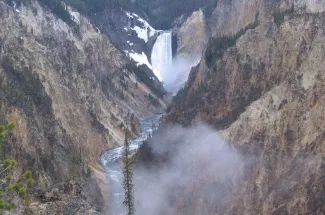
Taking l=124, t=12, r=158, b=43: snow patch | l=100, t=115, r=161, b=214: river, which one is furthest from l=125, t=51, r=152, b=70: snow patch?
l=100, t=115, r=161, b=214: river

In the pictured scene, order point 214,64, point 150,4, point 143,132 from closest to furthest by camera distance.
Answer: point 214,64 → point 143,132 → point 150,4

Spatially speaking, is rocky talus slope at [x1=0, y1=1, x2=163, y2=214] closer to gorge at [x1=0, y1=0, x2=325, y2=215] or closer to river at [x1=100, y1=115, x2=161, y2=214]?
gorge at [x1=0, y1=0, x2=325, y2=215]

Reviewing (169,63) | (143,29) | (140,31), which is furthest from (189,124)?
(143,29)

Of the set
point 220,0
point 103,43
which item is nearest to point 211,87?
point 103,43

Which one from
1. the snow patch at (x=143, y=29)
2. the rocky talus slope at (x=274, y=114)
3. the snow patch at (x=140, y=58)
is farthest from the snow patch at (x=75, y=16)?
the rocky talus slope at (x=274, y=114)

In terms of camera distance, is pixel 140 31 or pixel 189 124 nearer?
pixel 189 124

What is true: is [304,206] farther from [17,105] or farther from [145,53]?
[145,53]

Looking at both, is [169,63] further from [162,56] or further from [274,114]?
[274,114]
